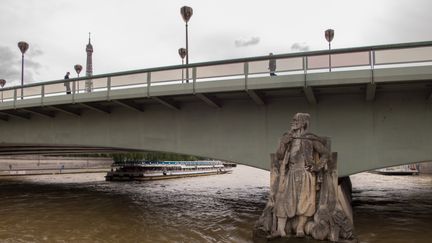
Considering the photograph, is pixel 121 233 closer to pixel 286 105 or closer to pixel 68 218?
pixel 68 218

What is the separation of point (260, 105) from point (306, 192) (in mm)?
6011

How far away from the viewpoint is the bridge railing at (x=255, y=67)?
523 inches

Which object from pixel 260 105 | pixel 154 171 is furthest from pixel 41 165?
pixel 260 105

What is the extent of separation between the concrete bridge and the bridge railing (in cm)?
4

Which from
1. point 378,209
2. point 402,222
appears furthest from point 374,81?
point 378,209

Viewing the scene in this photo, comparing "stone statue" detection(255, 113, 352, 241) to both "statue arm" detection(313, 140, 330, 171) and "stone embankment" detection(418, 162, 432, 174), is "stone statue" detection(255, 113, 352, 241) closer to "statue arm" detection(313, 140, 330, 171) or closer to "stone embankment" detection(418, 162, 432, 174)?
"statue arm" detection(313, 140, 330, 171)

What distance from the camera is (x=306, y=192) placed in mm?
10945

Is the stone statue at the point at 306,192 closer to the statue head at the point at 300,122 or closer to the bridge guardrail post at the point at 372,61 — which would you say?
the statue head at the point at 300,122

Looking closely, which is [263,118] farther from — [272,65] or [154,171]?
[154,171]

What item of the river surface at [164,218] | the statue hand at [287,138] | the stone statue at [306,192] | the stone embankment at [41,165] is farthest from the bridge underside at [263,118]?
the stone embankment at [41,165]

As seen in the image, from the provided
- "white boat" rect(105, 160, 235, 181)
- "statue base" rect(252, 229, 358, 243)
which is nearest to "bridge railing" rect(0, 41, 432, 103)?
"statue base" rect(252, 229, 358, 243)

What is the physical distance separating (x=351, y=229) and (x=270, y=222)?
2278mm

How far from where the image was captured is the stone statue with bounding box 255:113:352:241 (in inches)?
426

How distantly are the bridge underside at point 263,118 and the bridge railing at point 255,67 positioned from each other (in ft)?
2.12
